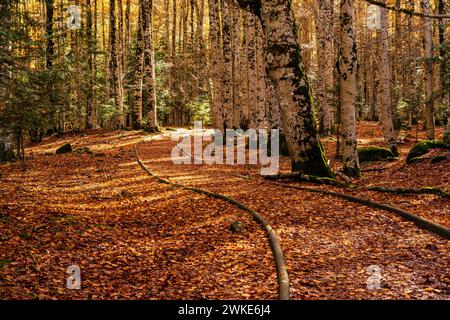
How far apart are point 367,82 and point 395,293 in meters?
46.9

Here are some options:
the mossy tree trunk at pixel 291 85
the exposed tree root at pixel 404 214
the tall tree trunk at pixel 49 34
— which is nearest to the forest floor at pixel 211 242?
the exposed tree root at pixel 404 214

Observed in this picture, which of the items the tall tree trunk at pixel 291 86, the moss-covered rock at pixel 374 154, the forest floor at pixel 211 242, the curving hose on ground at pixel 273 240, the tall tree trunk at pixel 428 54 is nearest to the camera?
the curving hose on ground at pixel 273 240

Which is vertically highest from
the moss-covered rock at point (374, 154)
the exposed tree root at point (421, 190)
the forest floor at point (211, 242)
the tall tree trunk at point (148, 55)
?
the tall tree trunk at point (148, 55)

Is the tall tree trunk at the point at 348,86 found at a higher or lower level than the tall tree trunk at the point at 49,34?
lower

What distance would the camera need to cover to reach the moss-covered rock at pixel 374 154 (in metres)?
14.7

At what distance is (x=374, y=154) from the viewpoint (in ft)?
48.8

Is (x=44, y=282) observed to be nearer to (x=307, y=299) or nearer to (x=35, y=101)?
(x=307, y=299)

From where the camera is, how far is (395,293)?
13.0 feet

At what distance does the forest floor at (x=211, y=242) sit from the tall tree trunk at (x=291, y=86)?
0.86 meters

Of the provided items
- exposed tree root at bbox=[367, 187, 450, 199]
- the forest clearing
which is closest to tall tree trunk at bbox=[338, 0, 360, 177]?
the forest clearing

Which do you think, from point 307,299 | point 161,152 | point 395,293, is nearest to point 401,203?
point 395,293

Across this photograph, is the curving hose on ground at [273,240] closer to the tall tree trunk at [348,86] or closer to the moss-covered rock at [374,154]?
the tall tree trunk at [348,86]

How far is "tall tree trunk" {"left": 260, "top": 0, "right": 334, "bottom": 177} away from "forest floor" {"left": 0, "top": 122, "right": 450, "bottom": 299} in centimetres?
86

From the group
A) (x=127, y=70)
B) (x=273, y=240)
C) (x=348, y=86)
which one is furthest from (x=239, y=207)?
(x=127, y=70)
